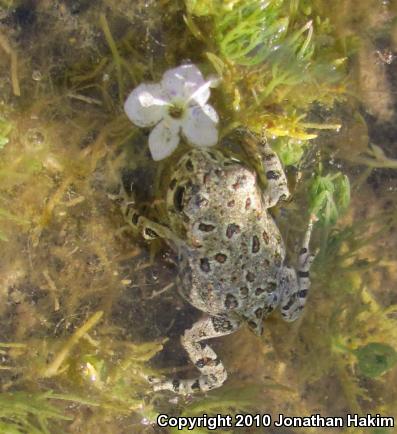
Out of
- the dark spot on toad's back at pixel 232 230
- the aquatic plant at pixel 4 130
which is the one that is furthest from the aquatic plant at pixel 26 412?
the aquatic plant at pixel 4 130

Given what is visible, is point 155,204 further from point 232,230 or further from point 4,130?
point 4,130

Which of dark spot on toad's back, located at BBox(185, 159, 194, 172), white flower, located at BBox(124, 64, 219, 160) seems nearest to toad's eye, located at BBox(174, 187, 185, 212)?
dark spot on toad's back, located at BBox(185, 159, 194, 172)

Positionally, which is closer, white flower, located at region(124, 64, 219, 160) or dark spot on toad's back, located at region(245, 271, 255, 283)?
white flower, located at region(124, 64, 219, 160)

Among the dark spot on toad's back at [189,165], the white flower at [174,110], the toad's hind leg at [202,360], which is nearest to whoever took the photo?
the dark spot on toad's back at [189,165]

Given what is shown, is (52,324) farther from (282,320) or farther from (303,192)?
(303,192)

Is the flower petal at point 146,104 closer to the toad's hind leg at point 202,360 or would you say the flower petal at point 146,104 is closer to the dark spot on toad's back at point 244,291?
the dark spot on toad's back at point 244,291

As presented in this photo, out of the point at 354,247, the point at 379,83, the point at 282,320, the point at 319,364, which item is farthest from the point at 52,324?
the point at 379,83

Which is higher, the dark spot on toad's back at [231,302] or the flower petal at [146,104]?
the flower petal at [146,104]

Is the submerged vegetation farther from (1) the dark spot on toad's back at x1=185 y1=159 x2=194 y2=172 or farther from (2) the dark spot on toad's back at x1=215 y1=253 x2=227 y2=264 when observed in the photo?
(2) the dark spot on toad's back at x1=215 y1=253 x2=227 y2=264

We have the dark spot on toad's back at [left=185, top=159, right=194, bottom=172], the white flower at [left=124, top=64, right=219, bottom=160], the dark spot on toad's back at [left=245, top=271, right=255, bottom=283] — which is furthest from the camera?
the dark spot on toad's back at [left=245, top=271, right=255, bottom=283]

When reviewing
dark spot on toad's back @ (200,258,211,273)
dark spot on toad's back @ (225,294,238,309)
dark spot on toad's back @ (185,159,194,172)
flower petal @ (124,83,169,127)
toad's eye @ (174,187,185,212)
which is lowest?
dark spot on toad's back @ (225,294,238,309)
